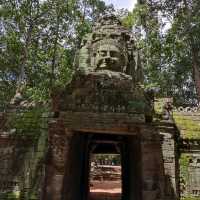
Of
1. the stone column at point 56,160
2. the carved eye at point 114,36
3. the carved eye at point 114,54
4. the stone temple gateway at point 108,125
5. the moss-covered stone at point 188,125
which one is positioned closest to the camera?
the stone column at point 56,160

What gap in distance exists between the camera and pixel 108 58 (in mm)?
9328

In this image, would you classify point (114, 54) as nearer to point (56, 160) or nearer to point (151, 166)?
point (151, 166)

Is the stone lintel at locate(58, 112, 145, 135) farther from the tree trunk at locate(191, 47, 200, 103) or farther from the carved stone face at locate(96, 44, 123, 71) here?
the tree trunk at locate(191, 47, 200, 103)

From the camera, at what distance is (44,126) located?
904cm

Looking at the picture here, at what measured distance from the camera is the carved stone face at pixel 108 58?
30.6 ft

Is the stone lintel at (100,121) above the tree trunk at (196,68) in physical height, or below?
below

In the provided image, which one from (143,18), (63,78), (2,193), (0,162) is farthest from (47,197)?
(143,18)

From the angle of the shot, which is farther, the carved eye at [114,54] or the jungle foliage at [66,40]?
the jungle foliage at [66,40]

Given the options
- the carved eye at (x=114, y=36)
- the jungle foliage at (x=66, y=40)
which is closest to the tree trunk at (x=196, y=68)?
the jungle foliage at (x=66, y=40)

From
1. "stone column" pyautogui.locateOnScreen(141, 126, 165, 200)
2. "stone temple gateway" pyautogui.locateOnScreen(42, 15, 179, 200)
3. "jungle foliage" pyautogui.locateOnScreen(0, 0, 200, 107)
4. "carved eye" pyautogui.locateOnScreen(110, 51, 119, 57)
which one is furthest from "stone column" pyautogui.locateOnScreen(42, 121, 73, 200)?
"jungle foliage" pyautogui.locateOnScreen(0, 0, 200, 107)

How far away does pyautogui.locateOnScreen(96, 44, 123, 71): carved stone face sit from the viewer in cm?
933

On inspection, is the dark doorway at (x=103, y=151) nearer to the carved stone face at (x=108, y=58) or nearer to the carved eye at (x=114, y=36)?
the carved stone face at (x=108, y=58)

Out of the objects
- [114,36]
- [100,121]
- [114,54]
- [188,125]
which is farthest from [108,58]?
[188,125]

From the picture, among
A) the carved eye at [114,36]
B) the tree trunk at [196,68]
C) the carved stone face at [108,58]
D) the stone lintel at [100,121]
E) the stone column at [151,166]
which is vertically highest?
the tree trunk at [196,68]
